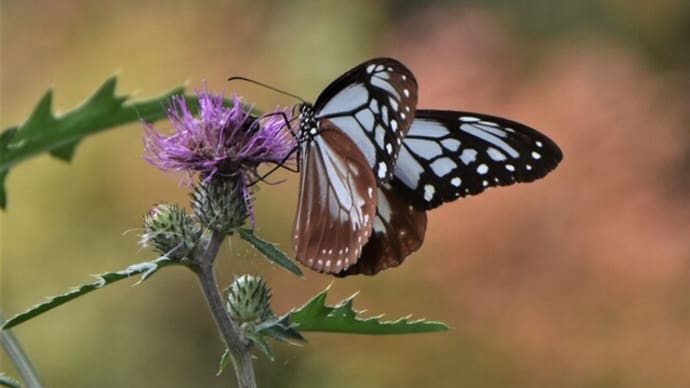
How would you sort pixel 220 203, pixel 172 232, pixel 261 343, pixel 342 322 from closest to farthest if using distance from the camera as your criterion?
pixel 261 343 → pixel 342 322 → pixel 172 232 → pixel 220 203

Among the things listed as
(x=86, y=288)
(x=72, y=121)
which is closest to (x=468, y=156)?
(x=72, y=121)

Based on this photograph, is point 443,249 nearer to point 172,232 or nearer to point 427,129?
point 427,129

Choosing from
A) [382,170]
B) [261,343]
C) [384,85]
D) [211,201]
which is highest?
[384,85]

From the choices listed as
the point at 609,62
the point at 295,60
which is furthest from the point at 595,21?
the point at 295,60

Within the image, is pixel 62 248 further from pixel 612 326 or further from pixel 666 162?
pixel 666 162

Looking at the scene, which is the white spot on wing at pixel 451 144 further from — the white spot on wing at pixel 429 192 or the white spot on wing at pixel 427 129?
the white spot on wing at pixel 429 192
